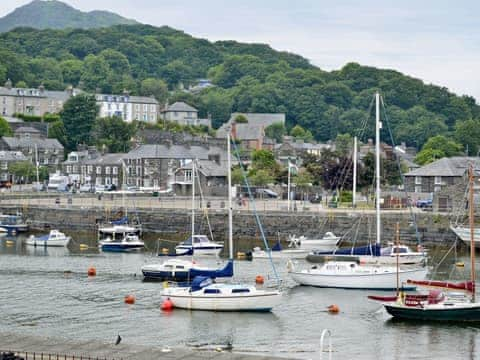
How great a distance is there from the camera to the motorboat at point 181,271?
4441cm

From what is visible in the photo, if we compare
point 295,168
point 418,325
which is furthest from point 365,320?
point 295,168

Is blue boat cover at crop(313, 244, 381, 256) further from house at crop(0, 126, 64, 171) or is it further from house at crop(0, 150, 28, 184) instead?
house at crop(0, 126, 64, 171)

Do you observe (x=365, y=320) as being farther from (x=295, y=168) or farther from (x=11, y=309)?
(x=295, y=168)

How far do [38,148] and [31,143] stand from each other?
1080mm

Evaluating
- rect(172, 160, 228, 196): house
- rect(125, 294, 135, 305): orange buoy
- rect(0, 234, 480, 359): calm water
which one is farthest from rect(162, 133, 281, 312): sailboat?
rect(172, 160, 228, 196): house

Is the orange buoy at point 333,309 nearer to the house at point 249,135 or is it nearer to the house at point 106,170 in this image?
the house at point 106,170

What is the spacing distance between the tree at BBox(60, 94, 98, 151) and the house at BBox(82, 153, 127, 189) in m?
18.2

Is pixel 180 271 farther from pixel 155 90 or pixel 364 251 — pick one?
pixel 155 90

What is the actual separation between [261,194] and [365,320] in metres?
50.9

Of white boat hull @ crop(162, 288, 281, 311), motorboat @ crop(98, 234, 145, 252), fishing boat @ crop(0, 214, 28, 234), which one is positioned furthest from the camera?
fishing boat @ crop(0, 214, 28, 234)

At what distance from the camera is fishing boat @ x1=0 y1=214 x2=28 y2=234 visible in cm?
7188

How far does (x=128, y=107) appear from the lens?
484 feet

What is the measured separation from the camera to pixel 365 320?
124 feet

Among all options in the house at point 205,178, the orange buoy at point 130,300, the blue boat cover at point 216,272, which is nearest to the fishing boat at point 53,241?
the blue boat cover at point 216,272
